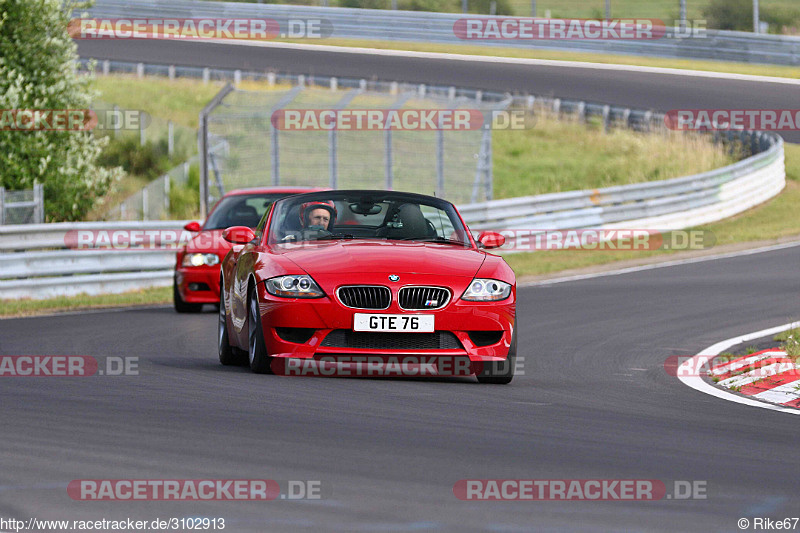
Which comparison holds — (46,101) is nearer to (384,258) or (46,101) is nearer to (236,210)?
(236,210)

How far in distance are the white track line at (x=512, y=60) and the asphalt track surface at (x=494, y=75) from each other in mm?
586

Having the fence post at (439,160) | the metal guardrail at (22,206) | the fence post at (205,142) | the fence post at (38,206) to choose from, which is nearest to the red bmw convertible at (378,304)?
the metal guardrail at (22,206)

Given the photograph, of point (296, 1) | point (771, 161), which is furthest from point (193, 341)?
point (296, 1)

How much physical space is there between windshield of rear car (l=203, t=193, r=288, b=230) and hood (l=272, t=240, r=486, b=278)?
6420mm

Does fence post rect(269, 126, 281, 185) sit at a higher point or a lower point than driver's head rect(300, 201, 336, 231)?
lower

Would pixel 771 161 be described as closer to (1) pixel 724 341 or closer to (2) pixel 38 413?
(1) pixel 724 341

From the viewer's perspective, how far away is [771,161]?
30312 mm

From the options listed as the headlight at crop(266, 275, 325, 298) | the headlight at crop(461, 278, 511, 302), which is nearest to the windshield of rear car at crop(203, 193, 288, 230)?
the headlight at crop(266, 275, 325, 298)

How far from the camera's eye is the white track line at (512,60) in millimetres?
40500

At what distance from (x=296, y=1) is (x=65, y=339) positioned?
61.8 m

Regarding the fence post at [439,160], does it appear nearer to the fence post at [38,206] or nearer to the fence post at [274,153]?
the fence post at [274,153]

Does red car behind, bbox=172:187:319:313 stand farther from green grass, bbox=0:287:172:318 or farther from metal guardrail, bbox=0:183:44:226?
metal guardrail, bbox=0:183:44:226

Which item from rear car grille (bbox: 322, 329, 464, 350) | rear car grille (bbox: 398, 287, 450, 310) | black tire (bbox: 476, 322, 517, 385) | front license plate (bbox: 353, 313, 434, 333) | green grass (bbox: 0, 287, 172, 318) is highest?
rear car grille (bbox: 398, 287, 450, 310)

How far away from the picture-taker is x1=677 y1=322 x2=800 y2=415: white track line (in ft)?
29.0
